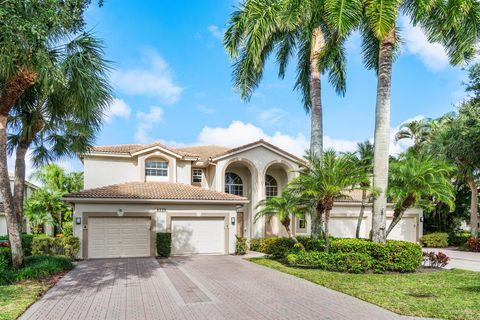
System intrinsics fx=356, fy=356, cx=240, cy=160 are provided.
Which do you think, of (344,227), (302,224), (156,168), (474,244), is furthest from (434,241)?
(156,168)

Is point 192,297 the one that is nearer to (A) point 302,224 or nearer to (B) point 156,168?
(B) point 156,168

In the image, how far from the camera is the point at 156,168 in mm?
23250

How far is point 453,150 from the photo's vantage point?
23.2 metres

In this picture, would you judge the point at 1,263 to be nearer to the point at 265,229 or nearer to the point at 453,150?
the point at 265,229

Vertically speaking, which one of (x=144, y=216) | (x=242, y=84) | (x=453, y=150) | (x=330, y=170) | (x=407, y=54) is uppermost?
(x=407, y=54)

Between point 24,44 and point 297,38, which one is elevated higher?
point 297,38

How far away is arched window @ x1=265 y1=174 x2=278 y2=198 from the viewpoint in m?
25.9

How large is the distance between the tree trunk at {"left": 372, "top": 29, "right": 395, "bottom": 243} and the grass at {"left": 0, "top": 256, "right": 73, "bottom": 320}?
1219 cm

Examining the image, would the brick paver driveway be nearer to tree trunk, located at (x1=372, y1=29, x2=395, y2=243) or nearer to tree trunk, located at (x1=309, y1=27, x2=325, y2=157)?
tree trunk, located at (x1=372, y1=29, x2=395, y2=243)

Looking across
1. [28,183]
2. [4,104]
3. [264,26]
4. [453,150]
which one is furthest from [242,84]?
[28,183]

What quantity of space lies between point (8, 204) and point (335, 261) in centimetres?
1193

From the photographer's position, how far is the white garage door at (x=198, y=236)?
1931 cm

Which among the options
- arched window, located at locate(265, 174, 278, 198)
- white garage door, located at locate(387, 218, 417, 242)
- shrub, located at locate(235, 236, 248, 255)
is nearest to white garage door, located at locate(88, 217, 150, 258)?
shrub, located at locate(235, 236, 248, 255)

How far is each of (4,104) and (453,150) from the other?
24.6 meters
